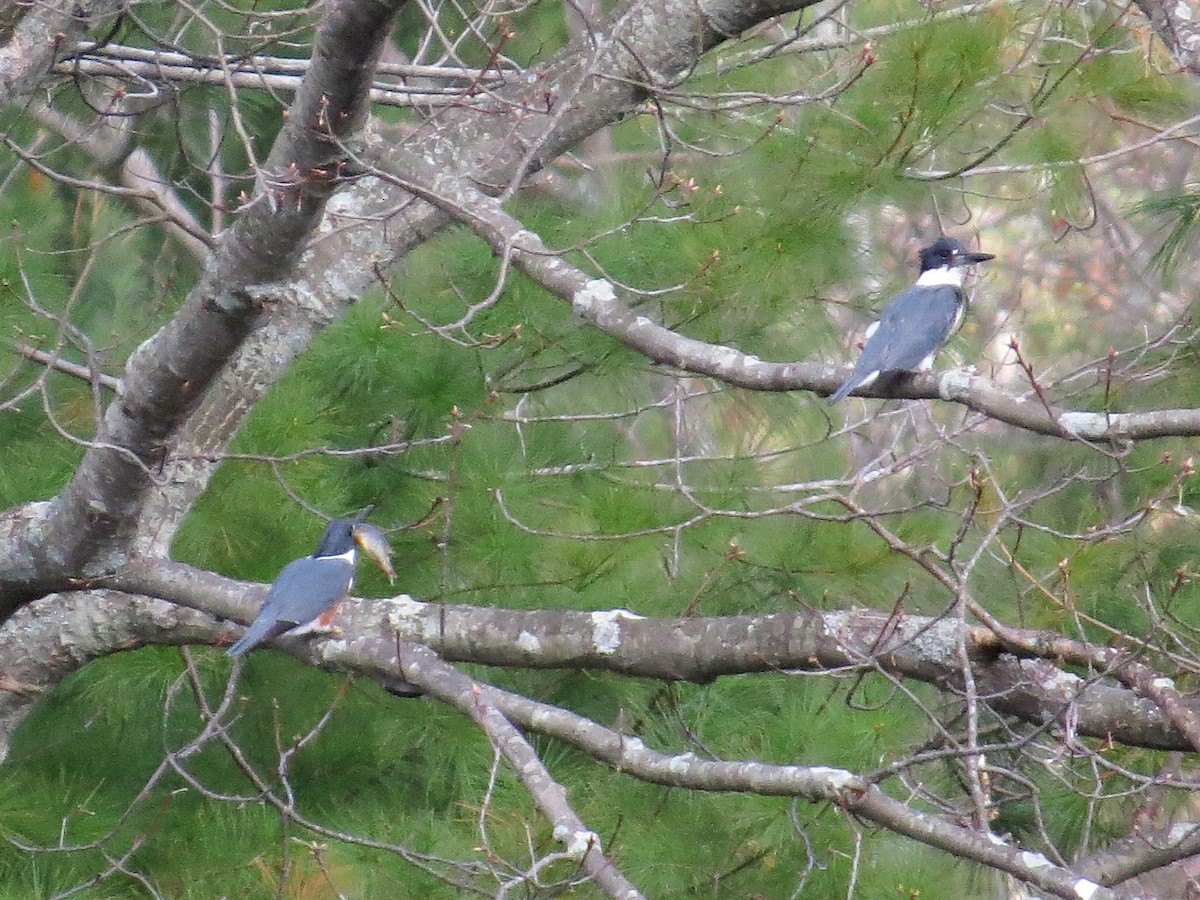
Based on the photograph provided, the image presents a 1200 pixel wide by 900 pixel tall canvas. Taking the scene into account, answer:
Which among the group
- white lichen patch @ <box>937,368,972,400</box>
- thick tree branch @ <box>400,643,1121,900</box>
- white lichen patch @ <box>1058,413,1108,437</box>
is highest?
white lichen patch @ <box>937,368,972,400</box>

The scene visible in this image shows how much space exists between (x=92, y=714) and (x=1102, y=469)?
7.63 ft

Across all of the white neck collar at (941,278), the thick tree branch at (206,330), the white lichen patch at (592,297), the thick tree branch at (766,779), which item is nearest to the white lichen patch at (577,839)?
the thick tree branch at (766,779)

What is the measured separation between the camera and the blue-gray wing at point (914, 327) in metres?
2.42

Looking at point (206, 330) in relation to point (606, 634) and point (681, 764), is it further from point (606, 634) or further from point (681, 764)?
point (681, 764)

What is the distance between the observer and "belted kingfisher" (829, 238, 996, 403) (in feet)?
8.07

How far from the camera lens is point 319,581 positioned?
259cm

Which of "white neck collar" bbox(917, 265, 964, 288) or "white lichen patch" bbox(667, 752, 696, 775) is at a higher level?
"white neck collar" bbox(917, 265, 964, 288)

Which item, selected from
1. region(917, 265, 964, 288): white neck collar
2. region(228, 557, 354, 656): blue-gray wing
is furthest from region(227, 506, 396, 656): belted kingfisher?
region(917, 265, 964, 288): white neck collar

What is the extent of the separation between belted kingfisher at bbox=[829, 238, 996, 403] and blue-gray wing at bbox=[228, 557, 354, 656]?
0.98 m

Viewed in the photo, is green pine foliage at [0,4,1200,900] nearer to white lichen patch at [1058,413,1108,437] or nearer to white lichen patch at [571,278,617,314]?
white lichen patch at [571,278,617,314]

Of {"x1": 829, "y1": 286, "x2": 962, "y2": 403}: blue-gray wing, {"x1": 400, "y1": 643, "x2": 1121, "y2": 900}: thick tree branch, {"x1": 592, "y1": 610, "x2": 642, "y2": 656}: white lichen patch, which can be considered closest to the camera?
{"x1": 400, "y1": 643, "x2": 1121, "y2": 900}: thick tree branch

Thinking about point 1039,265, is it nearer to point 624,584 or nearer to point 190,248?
point 190,248

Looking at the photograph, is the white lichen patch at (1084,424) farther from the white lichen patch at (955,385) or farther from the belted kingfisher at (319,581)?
the belted kingfisher at (319,581)

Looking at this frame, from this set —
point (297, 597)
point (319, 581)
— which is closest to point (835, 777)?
point (297, 597)
